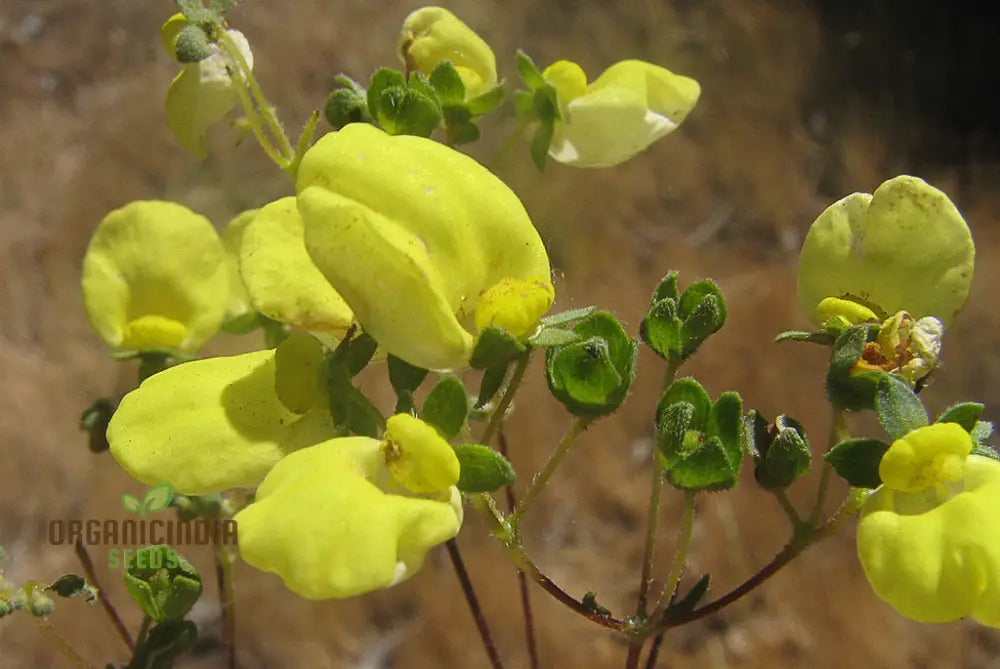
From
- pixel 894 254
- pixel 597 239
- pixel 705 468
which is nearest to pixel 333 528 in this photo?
pixel 705 468

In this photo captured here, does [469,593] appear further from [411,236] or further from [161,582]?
[411,236]

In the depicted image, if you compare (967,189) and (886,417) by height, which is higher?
(886,417)

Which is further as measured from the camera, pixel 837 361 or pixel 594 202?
pixel 594 202

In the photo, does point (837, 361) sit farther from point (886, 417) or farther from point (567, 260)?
point (567, 260)

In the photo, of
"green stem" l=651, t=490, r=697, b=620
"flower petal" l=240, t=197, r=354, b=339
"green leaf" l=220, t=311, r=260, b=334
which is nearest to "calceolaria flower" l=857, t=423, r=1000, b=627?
"green stem" l=651, t=490, r=697, b=620

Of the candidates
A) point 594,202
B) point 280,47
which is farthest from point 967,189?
point 280,47

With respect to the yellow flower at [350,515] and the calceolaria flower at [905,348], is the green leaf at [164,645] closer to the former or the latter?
the yellow flower at [350,515]

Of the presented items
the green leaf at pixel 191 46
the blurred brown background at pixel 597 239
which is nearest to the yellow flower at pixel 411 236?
the green leaf at pixel 191 46
